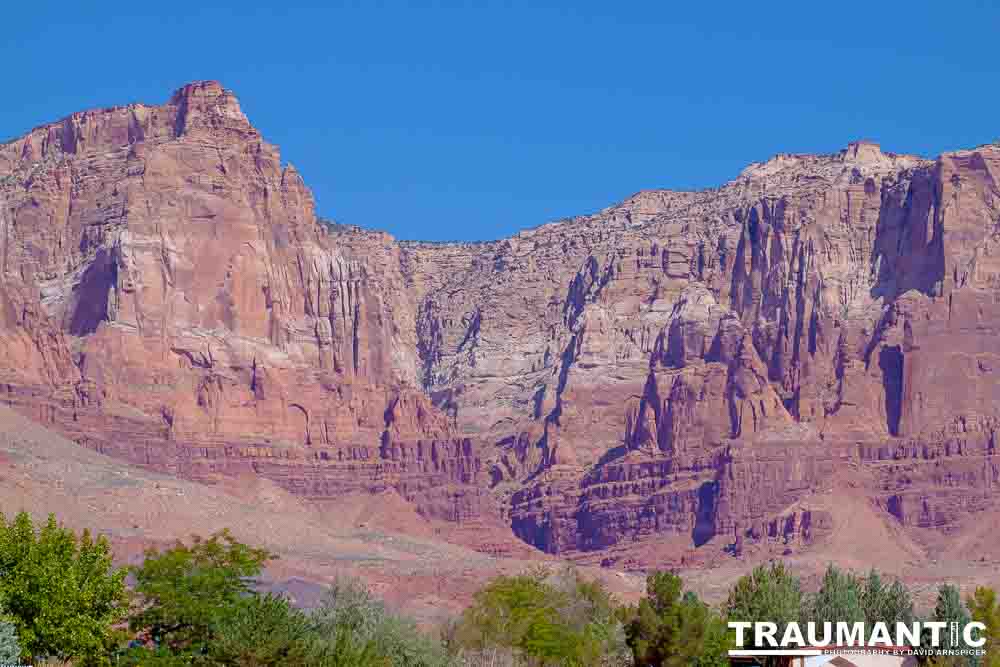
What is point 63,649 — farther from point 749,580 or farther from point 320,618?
point 749,580

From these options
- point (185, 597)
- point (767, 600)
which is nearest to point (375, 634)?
point (185, 597)

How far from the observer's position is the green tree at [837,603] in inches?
5768

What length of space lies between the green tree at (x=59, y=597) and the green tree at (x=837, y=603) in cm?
4638

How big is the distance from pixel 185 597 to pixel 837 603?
4365 centimetres

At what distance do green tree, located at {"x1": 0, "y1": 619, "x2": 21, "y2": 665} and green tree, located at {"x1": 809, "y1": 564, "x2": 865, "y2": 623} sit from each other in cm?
5540

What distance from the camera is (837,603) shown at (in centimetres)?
14800

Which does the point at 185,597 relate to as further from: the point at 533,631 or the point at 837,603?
the point at 837,603

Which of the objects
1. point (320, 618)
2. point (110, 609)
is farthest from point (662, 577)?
point (110, 609)

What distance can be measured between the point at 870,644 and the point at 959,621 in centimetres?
2312

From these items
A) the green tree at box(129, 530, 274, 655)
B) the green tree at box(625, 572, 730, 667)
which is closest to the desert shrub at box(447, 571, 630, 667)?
the green tree at box(625, 572, 730, 667)

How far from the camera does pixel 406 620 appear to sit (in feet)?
483

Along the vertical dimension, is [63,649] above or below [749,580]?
below

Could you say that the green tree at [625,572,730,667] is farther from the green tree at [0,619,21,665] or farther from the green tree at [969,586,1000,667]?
the green tree at [0,619,21,665]

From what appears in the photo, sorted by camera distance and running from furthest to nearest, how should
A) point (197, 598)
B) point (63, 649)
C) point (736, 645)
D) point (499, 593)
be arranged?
point (499, 593) → point (736, 645) → point (197, 598) → point (63, 649)
